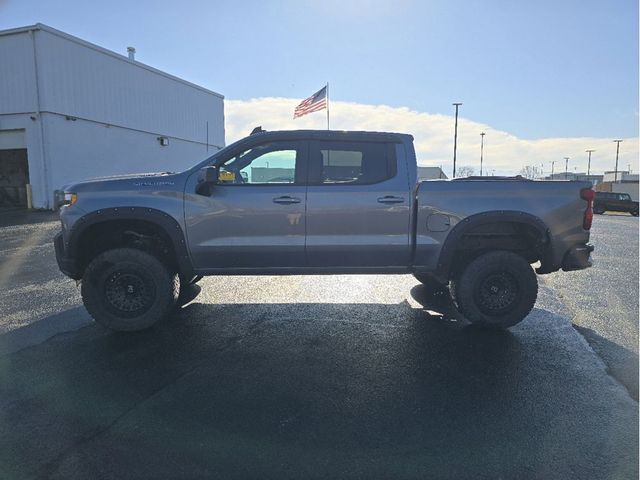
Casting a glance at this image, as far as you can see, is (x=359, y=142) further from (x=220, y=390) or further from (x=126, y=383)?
(x=126, y=383)

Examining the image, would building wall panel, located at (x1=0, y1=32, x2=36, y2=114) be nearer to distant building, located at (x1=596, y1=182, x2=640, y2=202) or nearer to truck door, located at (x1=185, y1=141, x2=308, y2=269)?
truck door, located at (x1=185, y1=141, x2=308, y2=269)

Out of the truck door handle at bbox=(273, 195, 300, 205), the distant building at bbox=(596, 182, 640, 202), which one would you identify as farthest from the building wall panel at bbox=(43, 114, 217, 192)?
the distant building at bbox=(596, 182, 640, 202)

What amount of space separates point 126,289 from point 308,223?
2.12 meters

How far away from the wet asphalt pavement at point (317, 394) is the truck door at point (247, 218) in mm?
842

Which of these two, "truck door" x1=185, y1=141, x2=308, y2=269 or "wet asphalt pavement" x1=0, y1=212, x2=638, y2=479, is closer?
"wet asphalt pavement" x1=0, y1=212, x2=638, y2=479

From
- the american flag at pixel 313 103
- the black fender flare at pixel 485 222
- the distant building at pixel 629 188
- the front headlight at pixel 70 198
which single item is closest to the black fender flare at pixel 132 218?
the front headlight at pixel 70 198

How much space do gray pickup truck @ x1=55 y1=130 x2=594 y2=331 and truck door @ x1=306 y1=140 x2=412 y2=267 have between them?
0.04ft

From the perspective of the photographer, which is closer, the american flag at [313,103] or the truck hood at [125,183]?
the truck hood at [125,183]

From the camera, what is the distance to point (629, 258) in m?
10.0

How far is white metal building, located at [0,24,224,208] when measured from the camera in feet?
65.8

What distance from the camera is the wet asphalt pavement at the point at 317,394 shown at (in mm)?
2619

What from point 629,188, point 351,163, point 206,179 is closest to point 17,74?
point 206,179

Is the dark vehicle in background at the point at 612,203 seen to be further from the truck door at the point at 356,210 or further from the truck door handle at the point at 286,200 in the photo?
the truck door handle at the point at 286,200

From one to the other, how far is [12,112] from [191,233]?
21.1m
